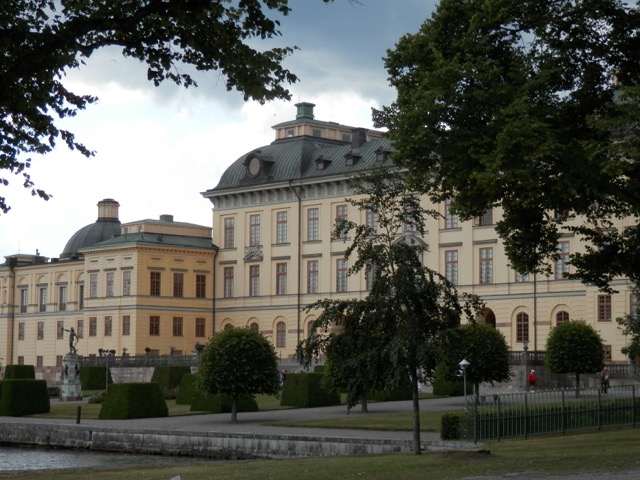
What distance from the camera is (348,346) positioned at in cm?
2670

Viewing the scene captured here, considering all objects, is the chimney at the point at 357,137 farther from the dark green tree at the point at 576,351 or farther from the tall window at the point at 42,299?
the tall window at the point at 42,299

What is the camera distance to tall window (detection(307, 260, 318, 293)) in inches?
3083

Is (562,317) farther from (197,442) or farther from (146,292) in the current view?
(197,442)

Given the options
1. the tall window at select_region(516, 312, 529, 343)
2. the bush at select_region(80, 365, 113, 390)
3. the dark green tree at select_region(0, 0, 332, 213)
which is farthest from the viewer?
the bush at select_region(80, 365, 113, 390)

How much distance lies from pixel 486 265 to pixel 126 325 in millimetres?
25305

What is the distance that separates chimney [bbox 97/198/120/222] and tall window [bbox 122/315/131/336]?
15.4 meters

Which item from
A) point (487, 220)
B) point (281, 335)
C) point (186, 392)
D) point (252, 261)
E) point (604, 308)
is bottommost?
point (186, 392)

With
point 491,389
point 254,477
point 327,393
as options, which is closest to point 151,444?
point 327,393

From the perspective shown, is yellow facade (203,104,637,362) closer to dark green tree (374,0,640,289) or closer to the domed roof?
the domed roof

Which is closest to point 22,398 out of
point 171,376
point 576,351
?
point 171,376

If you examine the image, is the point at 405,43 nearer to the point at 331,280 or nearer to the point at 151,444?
the point at 151,444

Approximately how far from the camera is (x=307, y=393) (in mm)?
50188

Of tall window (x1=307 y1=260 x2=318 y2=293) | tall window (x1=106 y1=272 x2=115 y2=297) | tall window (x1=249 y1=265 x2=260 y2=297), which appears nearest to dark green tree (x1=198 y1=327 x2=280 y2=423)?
tall window (x1=307 y1=260 x2=318 y2=293)

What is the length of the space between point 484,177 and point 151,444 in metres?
16.6
